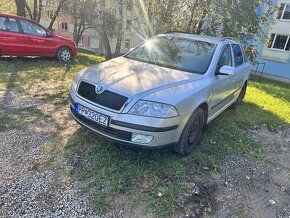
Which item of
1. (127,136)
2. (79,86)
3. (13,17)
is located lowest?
(127,136)

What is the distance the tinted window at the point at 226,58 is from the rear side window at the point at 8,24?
6.62 metres

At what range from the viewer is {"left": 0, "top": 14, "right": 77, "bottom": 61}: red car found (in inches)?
307

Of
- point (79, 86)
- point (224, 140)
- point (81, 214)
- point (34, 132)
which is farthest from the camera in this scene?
point (224, 140)

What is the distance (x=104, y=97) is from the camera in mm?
3207

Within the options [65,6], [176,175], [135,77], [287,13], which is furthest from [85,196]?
[287,13]

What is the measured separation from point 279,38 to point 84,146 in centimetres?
2271

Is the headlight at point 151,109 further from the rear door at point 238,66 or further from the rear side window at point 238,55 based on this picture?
the rear side window at point 238,55

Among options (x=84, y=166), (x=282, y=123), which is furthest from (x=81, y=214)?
(x=282, y=123)

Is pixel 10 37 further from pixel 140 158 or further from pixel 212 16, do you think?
pixel 212 16

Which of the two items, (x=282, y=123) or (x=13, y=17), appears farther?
(x=13, y=17)

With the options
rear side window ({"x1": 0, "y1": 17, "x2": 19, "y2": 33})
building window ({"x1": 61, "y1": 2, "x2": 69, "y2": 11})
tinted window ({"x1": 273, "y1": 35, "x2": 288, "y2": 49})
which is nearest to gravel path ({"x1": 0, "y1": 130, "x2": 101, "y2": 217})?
rear side window ({"x1": 0, "y1": 17, "x2": 19, "y2": 33})

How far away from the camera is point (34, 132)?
389 centimetres

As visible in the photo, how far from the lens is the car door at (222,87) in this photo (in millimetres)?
4094

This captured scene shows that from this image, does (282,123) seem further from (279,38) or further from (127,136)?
(279,38)
